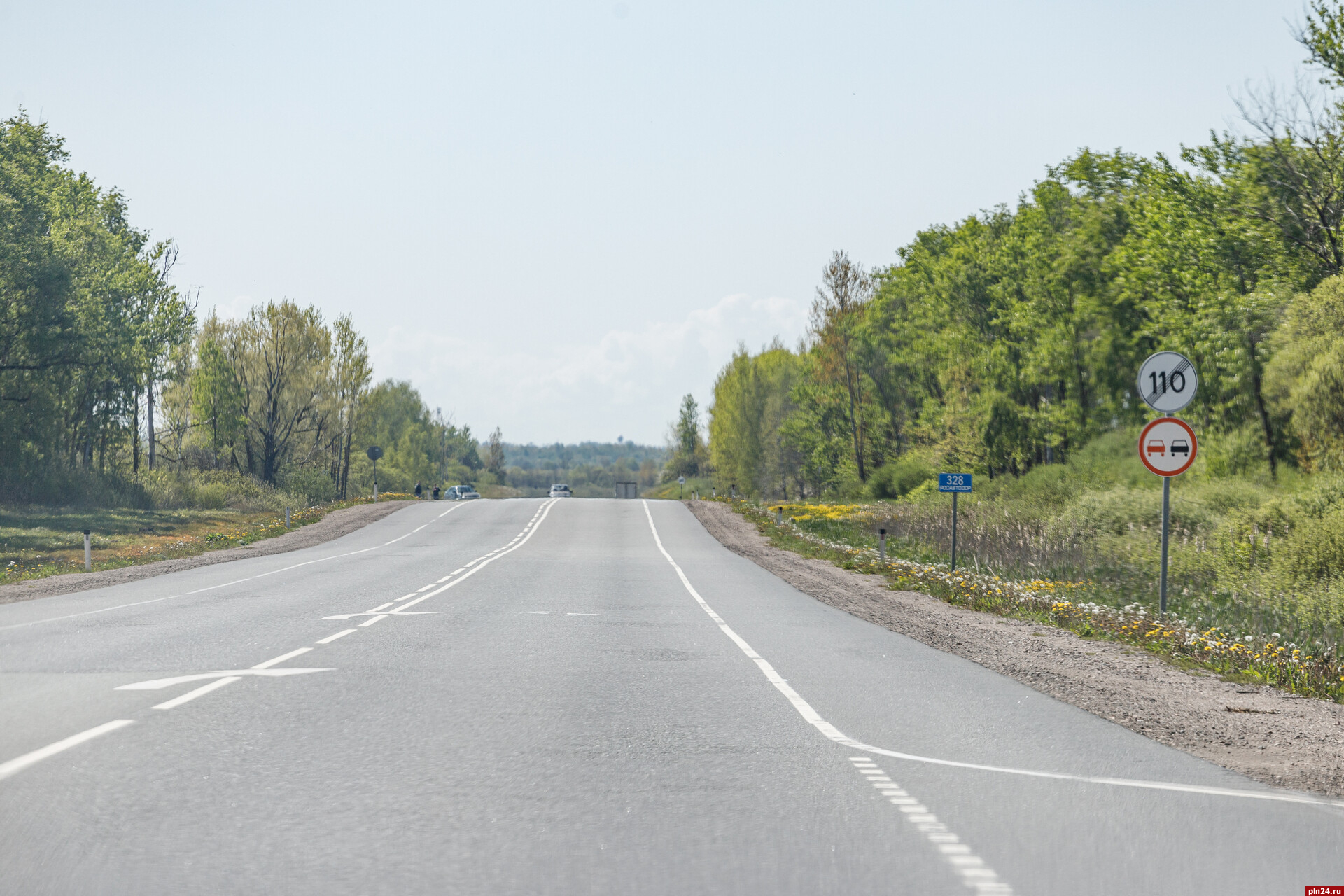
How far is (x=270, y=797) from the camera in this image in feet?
17.2

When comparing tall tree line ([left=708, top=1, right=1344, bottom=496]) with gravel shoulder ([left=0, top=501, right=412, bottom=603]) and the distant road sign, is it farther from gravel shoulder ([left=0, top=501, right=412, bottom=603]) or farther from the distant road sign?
gravel shoulder ([left=0, top=501, right=412, bottom=603])

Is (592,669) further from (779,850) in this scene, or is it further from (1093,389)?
(1093,389)

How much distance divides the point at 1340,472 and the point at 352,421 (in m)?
62.8

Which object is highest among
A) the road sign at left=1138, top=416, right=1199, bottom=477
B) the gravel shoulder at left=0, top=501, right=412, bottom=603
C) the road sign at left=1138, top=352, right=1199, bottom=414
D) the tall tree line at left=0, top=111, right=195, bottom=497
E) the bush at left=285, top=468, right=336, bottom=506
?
the tall tree line at left=0, top=111, right=195, bottom=497

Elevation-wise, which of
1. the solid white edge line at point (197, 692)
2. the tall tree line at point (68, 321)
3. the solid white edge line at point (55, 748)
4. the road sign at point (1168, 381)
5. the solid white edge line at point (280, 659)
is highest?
the tall tree line at point (68, 321)

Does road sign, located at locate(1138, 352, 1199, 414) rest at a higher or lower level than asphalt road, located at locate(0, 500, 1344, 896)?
higher

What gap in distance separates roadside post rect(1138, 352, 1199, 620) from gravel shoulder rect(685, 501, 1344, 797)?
2352 mm

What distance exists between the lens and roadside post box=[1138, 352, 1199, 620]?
13070mm

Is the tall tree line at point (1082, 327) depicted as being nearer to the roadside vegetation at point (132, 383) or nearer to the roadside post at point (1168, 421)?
the roadside post at point (1168, 421)

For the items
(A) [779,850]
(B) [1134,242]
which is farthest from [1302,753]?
(B) [1134,242]

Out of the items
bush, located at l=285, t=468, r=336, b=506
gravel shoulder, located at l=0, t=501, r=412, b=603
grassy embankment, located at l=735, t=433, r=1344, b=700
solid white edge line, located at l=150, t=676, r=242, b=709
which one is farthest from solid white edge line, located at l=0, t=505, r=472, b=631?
bush, located at l=285, t=468, r=336, b=506

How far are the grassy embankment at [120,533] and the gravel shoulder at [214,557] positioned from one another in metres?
0.69

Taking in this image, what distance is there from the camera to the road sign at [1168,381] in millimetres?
13062

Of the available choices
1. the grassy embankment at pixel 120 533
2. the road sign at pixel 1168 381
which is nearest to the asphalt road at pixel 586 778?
the road sign at pixel 1168 381
